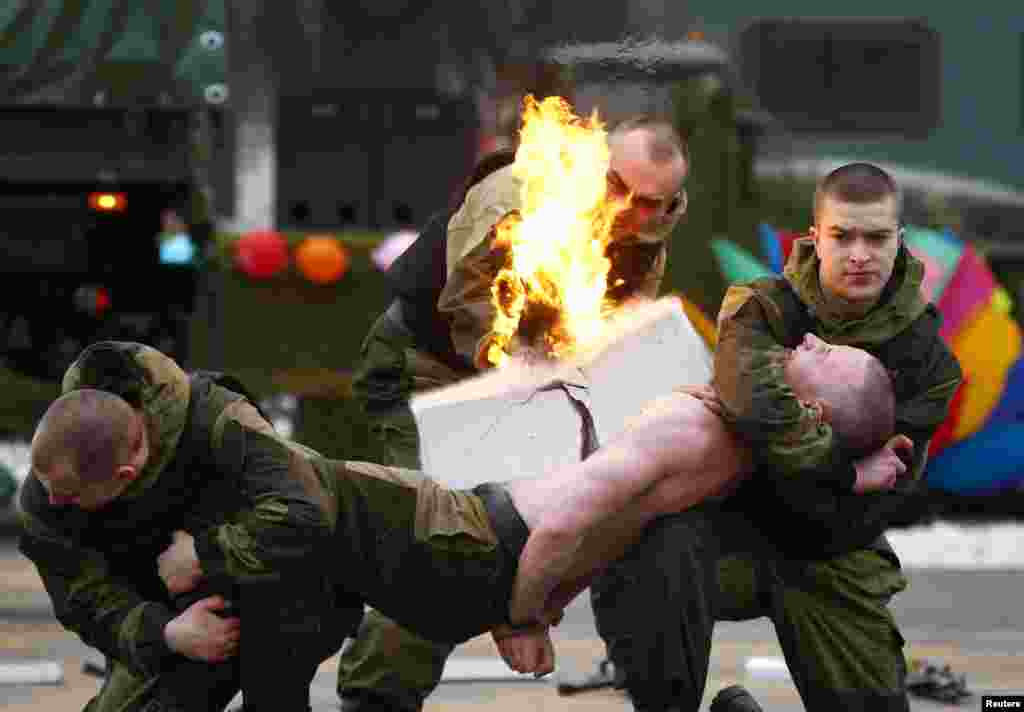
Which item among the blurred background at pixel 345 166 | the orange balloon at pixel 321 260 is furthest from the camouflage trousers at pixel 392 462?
the orange balloon at pixel 321 260

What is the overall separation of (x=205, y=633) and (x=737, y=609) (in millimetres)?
1268

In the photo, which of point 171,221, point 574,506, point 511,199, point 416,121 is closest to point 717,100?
point 416,121

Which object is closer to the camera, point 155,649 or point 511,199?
point 155,649

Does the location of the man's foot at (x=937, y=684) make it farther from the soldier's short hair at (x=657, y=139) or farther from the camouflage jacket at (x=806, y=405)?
the soldier's short hair at (x=657, y=139)

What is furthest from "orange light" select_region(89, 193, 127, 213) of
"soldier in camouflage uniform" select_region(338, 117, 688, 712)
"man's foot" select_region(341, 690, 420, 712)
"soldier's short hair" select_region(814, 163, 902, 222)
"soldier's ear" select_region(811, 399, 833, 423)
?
"soldier's ear" select_region(811, 399, 833, 423)

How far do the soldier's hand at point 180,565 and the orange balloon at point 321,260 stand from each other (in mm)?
6333

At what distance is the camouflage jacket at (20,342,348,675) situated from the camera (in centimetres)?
547

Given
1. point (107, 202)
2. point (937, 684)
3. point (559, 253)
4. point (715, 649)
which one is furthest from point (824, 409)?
point (107, 202)

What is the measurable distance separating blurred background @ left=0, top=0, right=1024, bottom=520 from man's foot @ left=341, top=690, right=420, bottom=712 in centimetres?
517

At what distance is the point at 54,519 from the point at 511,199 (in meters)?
1.42

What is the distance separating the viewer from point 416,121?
41.3 ft

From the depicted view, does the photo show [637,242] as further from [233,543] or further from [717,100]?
[717,100]

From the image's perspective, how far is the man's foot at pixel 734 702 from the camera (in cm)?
606

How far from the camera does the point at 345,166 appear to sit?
41.5ft
